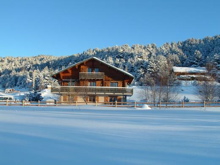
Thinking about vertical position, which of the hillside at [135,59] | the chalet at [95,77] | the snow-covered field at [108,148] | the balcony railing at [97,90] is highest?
the hillside at [135,59]

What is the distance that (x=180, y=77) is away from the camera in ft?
186

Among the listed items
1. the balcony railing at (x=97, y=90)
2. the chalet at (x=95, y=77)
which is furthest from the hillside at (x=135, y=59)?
the balcony railing at (x=97, y=90)

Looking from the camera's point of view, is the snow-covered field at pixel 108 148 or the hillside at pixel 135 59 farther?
the hillside at pixel 135 59

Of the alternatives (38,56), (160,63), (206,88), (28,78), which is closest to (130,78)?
(206,88)

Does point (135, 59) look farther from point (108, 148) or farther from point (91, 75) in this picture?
point (108, 148)

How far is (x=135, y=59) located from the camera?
81.1m

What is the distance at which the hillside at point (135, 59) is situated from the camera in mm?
73062

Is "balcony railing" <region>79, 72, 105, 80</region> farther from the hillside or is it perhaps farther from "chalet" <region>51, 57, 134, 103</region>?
the hillside

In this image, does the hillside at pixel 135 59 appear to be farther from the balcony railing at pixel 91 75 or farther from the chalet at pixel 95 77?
the balcony railing at pixel 91 75

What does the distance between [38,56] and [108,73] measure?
122m

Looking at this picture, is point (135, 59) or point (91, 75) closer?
point (91, 75)

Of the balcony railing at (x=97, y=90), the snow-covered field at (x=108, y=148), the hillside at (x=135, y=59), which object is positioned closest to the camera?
the snow-covered field at (x=108, y=148)

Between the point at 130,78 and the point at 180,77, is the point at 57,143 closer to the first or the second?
the point at 130,78

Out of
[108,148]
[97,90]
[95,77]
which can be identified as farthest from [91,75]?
[108,148]
